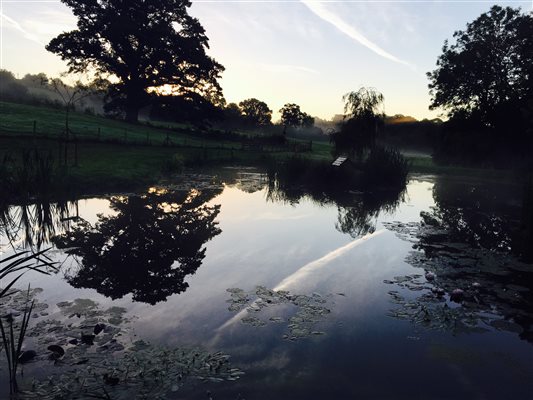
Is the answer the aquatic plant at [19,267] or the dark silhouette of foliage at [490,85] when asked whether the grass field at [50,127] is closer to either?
the aquatic plant at [19,267]

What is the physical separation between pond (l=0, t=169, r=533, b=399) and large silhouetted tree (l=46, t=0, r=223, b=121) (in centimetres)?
3721

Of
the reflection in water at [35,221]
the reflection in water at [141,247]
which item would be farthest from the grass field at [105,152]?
the reflection in water at [141,247]

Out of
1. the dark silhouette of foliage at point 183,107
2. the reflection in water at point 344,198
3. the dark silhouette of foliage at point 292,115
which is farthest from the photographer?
the dark silhouette of foliage at point 292,115

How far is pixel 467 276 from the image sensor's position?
7723 mm

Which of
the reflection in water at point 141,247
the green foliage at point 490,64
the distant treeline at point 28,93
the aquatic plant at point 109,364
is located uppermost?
the green foliage at point 490,64

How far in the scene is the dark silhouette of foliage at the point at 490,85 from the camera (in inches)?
1320

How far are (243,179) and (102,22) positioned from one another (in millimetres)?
32128

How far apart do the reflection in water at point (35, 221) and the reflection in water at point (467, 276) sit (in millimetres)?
7941

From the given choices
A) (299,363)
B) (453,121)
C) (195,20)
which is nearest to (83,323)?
(299,363)

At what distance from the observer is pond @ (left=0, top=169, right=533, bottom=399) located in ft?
13.9

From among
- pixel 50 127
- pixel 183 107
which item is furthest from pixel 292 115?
pixel 50 127

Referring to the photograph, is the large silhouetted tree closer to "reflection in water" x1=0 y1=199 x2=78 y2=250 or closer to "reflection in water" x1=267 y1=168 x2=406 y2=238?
"reflection in water" x1=267 y1=168 x2=406 y2=238

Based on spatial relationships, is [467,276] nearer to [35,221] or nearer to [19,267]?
[19,267]

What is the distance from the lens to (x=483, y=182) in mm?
27516
